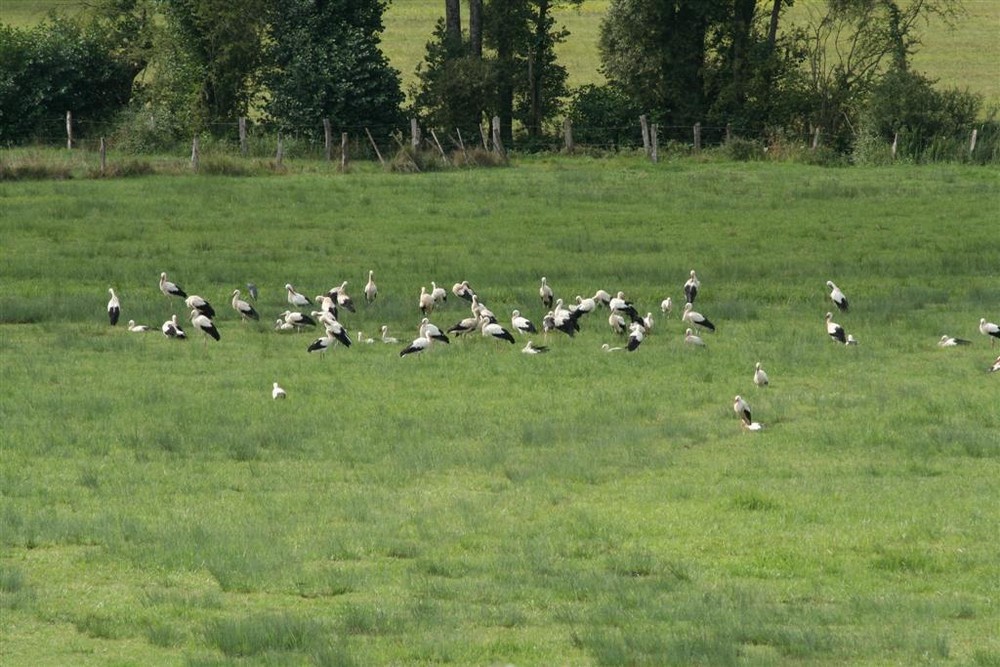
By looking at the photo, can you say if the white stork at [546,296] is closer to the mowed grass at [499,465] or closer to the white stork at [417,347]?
the mowed grass at [499,465]

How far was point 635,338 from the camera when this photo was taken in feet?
85.6

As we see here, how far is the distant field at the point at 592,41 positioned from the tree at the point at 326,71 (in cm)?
2145

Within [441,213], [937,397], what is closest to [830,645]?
[937,397]

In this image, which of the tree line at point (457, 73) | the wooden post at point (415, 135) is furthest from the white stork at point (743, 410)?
the tree line at point (457, 73)

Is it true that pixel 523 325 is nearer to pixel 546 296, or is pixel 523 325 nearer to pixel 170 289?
pixel 546 296

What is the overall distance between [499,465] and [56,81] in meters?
46.6

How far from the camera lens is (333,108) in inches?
2280

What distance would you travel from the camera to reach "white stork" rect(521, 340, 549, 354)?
25891 millimetres

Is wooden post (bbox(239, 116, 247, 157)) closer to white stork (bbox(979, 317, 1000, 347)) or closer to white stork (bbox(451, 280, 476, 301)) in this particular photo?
white stork (bbox(451, 280, 476, 301))

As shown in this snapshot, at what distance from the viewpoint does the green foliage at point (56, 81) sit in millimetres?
59562

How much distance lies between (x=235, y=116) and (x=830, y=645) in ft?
172

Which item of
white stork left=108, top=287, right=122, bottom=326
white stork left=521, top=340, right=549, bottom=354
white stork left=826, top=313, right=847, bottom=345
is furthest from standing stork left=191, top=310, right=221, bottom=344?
white stork left=826, top=313, right=847, bottom=345

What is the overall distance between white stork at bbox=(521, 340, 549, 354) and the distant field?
5585cm

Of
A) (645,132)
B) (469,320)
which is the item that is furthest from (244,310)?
(645,132)
